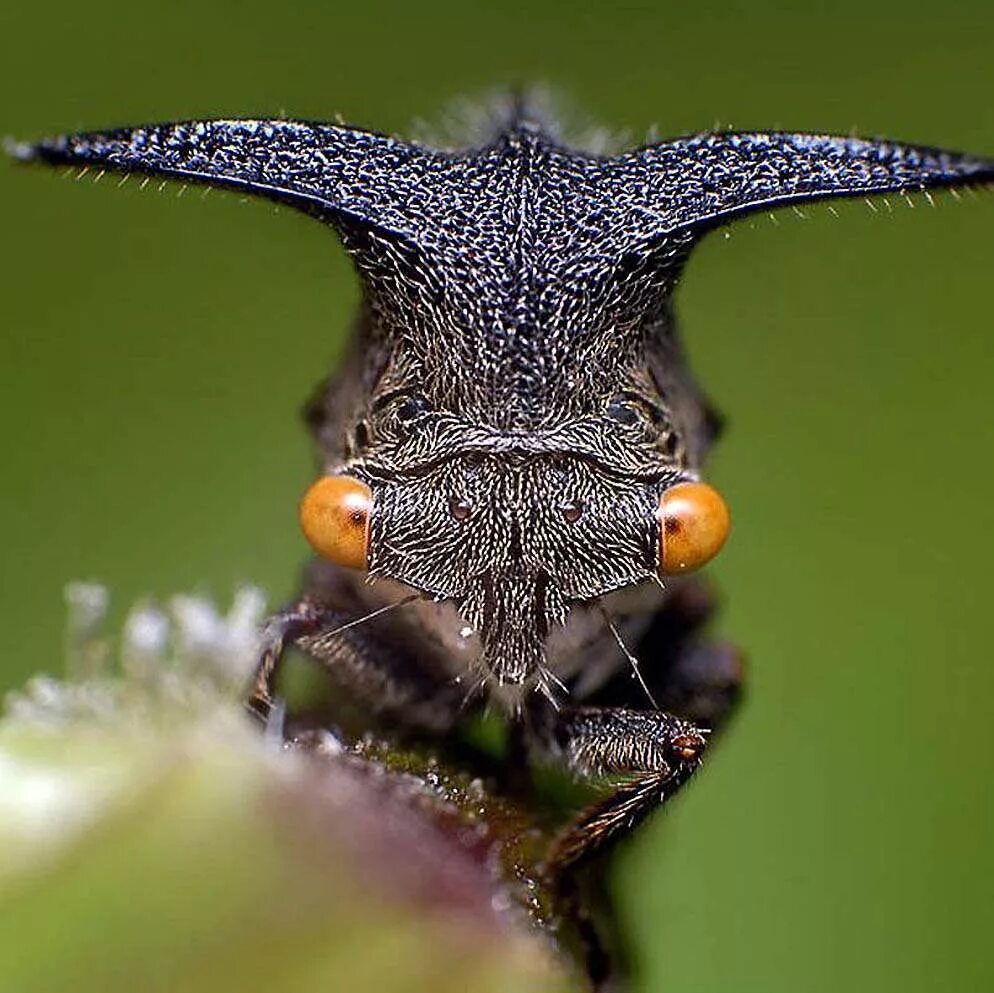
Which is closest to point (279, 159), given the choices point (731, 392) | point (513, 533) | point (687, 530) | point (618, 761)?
point (513, 533)

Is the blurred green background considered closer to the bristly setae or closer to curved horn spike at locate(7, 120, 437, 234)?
the bristly setae

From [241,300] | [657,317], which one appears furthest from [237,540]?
[657,317]

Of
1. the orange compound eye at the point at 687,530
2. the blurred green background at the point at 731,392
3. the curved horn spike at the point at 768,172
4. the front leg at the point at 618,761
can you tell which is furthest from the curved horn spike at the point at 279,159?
the blurred green background at the point at 731,392

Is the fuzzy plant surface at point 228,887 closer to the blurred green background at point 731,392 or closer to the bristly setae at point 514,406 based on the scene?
the bristly setae at point 514,406

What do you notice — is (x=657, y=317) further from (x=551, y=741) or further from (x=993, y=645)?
(x=993, y=645)

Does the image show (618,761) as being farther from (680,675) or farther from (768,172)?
(768,172)
